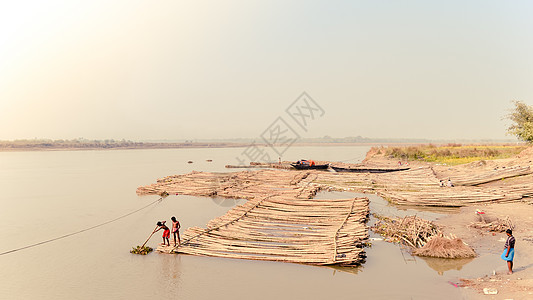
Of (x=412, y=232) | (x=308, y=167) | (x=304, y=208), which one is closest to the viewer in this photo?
(x=412, y=232)

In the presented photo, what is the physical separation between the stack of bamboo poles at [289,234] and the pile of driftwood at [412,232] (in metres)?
1.22

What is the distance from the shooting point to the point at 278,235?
13.4m

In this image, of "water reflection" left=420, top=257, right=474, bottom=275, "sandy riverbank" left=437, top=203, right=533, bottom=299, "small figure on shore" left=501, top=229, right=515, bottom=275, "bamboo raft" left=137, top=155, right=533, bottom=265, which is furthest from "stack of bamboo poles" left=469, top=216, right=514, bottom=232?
"small figure on shore" left=501, top=229, right=515, bottom=275

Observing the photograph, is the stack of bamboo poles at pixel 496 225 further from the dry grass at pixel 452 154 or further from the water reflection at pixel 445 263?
the dry grass at pixel 452 154

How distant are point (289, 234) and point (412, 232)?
15.3 feet

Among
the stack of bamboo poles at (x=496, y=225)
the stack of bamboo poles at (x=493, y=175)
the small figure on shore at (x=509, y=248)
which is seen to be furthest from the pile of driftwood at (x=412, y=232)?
the stack of bamboo poles at (x=493, y=175)

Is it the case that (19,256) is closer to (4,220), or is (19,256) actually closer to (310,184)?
(4,220)

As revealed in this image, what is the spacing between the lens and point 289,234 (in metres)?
13.1

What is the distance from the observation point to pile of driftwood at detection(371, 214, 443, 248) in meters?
12.3

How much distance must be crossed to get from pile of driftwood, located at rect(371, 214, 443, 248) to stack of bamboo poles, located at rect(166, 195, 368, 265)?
1219mm

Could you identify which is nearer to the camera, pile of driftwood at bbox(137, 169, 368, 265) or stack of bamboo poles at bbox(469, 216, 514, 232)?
pile of driftwood at bbox(137, 169, 368, 265)

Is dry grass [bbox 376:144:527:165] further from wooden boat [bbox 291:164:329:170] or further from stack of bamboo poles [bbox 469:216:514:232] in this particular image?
stack of bamboo poles [bbox 469:216:514:232]

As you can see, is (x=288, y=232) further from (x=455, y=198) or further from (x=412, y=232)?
(x=455, y=198)

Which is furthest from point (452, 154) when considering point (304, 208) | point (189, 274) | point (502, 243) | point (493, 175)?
point (189, 274)
